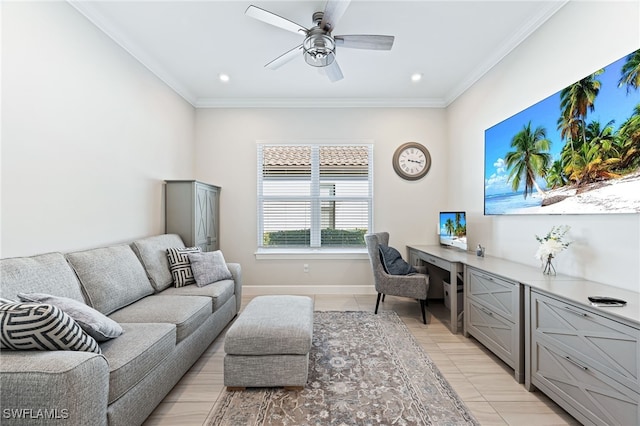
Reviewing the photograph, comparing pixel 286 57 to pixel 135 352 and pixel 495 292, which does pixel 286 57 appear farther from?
pixel 495 292

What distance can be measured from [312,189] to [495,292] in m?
2.79

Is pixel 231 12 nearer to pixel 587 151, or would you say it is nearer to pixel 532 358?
pixel 587 151

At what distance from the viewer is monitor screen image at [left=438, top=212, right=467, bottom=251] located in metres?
3.77

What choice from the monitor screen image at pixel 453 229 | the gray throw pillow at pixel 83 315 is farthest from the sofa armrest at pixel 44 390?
the monitor screen image at pixel 453 229

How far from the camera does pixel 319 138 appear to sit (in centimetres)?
453

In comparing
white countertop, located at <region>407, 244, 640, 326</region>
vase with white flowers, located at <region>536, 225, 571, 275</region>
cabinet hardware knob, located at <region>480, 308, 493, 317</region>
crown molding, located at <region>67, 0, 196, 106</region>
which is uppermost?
crown molding, located at <region>67, 0, 196, 106</region>

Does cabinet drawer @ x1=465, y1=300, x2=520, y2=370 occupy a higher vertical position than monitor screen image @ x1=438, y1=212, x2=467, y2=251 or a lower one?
lower

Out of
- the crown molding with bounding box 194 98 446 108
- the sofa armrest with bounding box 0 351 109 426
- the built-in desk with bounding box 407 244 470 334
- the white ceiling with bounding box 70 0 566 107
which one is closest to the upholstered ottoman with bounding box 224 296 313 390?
the sofa armrest with bounding box 0 351 109 426

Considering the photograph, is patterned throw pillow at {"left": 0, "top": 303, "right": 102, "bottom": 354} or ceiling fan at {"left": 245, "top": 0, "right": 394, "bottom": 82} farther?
ceiling fan at {"left": 245, "top": 0, "right": 394, "bottom": 82}

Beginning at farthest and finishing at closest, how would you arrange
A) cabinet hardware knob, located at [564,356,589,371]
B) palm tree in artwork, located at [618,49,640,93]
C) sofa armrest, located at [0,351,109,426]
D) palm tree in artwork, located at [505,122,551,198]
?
palm tree in artwork, located at [505,122,551,198] < palm tree in artwork, located at [618,49,640,93] < cabinet hardware knob, located at [564,356,589,371] < sofa armrest, located at [0,351,109,426]

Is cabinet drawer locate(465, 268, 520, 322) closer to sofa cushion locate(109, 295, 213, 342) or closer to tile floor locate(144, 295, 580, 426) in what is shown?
tile floor locate(144, 295, 580, 426)

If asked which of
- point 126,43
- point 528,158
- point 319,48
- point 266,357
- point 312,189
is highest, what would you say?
point 126,43

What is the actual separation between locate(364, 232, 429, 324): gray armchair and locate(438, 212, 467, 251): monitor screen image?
720mm

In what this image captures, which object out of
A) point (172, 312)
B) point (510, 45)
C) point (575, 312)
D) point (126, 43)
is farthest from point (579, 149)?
point (126, 43)
